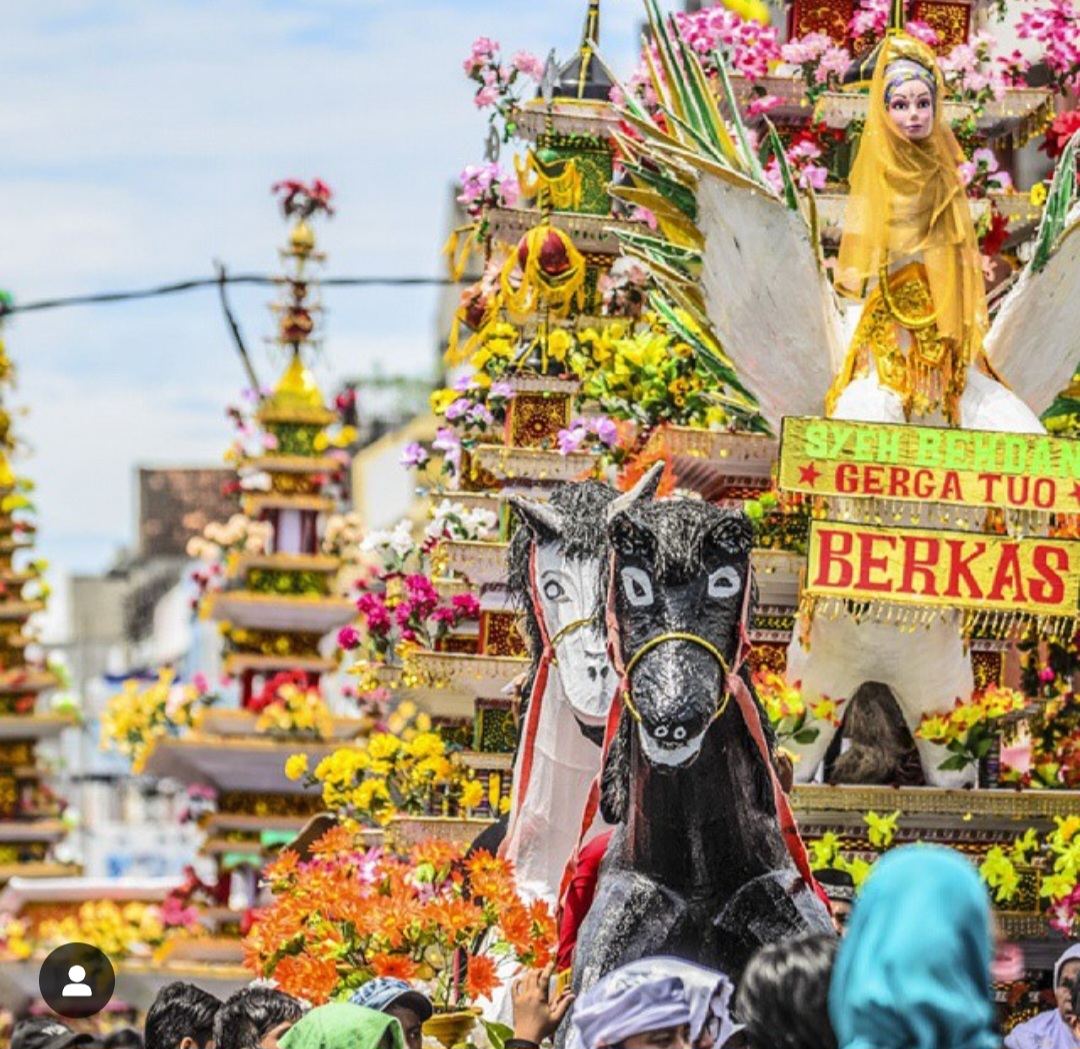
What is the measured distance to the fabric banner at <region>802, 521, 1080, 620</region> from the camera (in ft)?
45.7

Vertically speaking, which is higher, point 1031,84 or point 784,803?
point 1031,84

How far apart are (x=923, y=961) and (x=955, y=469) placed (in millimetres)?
7602

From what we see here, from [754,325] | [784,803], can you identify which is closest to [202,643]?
[754,325]

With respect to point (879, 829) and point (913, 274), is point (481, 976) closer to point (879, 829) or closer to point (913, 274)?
point (879, 829)

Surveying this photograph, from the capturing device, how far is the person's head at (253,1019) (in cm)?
1002

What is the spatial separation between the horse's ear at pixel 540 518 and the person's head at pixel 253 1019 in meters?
2.50

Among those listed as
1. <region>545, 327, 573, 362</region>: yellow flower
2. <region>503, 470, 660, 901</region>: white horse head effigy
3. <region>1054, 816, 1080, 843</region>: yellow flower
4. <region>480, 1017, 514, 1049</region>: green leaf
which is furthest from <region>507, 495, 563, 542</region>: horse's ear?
<region>545, 327, 573, 362</region>: yellow flower

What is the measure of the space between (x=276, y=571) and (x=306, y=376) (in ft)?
5.91

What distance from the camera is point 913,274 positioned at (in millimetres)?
14289

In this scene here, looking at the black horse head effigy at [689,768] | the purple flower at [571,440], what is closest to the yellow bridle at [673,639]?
the black horse head effigy at [689,768]

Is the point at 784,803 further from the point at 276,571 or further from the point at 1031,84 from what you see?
the point at 276,571

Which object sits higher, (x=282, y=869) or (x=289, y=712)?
(x=289, y=712)

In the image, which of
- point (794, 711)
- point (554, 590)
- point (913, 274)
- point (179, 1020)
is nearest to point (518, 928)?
point (554, 590)

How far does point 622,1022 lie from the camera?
295 inches
